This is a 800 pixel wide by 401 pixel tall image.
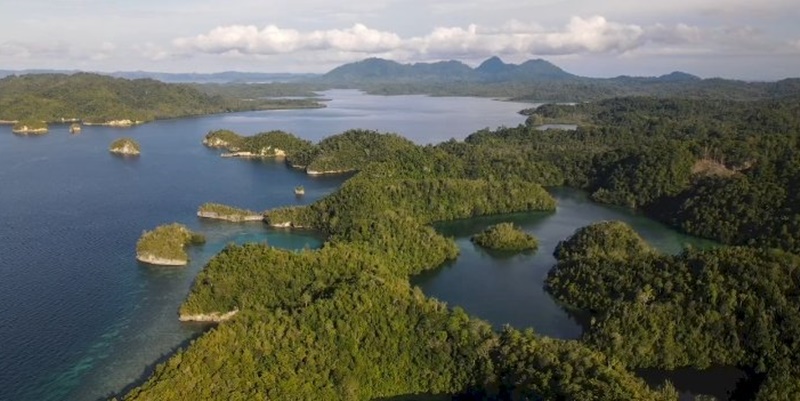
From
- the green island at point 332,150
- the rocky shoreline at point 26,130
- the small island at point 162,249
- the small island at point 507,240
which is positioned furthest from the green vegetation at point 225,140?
the small island at point 507,240

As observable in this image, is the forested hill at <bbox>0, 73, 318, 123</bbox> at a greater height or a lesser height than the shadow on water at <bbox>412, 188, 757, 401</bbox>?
greater

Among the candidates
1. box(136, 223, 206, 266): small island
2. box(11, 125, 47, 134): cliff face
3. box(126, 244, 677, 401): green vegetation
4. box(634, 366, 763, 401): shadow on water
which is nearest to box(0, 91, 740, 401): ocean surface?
box(634, 366, 763, 401): shadow on water

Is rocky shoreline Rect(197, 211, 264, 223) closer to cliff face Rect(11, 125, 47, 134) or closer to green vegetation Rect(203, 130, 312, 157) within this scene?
green vegetation Rect(203, 130, 312, 157)

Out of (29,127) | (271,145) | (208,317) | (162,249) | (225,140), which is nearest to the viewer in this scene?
(208,317)

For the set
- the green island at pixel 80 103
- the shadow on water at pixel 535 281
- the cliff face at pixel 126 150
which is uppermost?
the green island at pixel 80 103

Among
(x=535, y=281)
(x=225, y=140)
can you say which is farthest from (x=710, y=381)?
(x=225, y=140)

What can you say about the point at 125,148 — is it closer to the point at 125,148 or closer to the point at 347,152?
the point at 125,148

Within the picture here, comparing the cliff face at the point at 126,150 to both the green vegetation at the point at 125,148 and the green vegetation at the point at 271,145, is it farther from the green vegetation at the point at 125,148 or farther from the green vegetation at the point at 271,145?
the green vegetation at the point at 271,145
